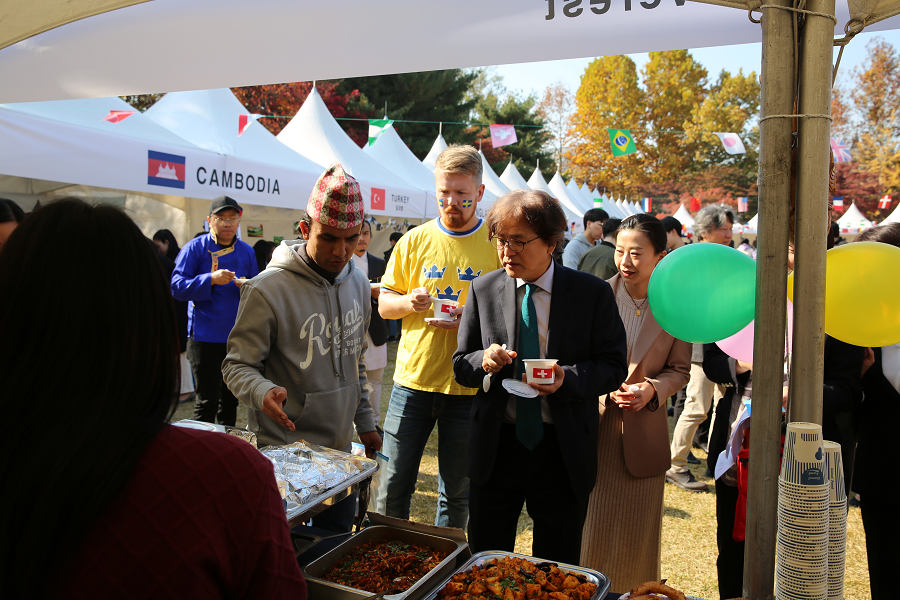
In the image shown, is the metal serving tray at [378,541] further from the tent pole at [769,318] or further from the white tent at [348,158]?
the white tent at [348,158]

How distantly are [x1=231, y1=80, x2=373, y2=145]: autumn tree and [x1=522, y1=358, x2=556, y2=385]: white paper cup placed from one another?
809 inches

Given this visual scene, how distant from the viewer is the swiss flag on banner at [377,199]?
894 centimetres

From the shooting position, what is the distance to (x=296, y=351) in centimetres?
220

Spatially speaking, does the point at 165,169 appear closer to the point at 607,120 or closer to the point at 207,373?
the point at 207,373

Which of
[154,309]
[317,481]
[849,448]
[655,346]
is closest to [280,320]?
[317,481]

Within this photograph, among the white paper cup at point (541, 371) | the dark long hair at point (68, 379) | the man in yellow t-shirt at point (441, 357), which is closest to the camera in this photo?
the dark long hair at point (68, 379)

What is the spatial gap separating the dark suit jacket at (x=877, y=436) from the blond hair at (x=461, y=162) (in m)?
1.94

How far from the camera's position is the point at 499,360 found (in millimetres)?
2027

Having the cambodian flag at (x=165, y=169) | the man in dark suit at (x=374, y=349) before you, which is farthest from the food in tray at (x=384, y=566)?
the cambodian flag at (x=165, y=169)

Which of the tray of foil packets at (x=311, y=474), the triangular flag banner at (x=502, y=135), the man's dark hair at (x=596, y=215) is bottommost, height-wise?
the tray of foil packets at (x=311, y=474)

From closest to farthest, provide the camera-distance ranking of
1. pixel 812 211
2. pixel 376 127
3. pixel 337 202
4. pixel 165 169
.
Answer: pixel 812 211
pixel 337 202
pixel 165 169
pixel 376 127

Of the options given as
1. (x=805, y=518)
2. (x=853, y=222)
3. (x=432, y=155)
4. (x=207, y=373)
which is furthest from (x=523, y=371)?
(x=853, y=222)

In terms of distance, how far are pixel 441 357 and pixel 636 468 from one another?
41.0 inches

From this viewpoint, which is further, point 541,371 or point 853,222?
point 853,222
